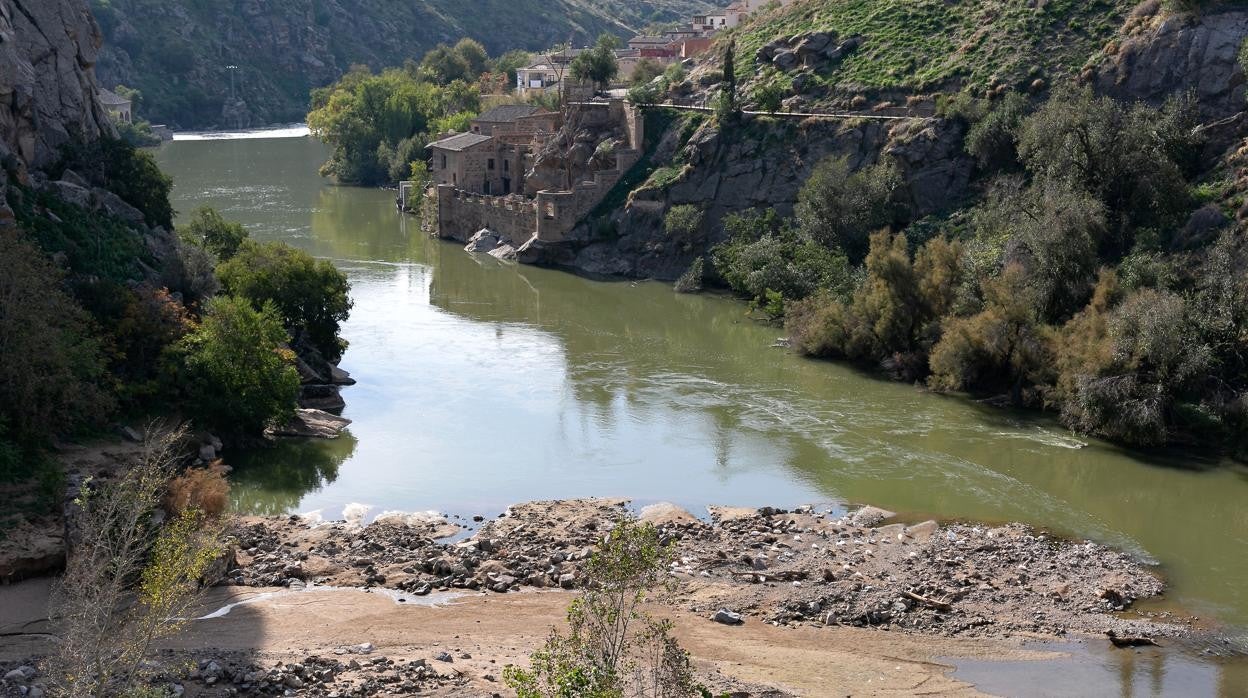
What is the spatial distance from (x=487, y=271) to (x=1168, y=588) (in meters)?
42.3

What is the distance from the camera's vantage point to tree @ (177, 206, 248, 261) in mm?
49219

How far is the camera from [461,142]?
75312 millimetres

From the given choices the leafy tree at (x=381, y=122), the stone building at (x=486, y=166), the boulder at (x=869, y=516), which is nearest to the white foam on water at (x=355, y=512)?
the boulder at (x=869, y=516)

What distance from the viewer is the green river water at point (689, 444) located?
109ft

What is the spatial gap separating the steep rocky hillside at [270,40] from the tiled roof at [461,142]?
69882 mm

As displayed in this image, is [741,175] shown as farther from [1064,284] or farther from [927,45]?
[1064,284]

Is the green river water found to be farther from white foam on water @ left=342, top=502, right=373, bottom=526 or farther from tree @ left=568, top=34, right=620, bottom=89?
tree @ left=568, top=34, right=620, bottom=89

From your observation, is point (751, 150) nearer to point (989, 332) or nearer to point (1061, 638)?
point (989, 332)

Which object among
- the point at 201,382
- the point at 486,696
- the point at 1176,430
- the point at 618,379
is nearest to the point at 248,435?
the point at 201,382

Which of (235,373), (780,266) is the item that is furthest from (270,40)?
(235,373)

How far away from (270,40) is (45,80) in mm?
117214

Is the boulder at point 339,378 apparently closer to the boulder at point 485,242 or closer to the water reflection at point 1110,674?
the boulder at point 485,242

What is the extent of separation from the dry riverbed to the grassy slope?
1251 inches

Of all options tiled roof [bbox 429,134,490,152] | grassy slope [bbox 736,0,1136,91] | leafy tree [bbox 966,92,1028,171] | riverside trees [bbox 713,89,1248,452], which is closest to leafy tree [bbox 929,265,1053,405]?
riverside trees [bbox 713,89,1248,452]
